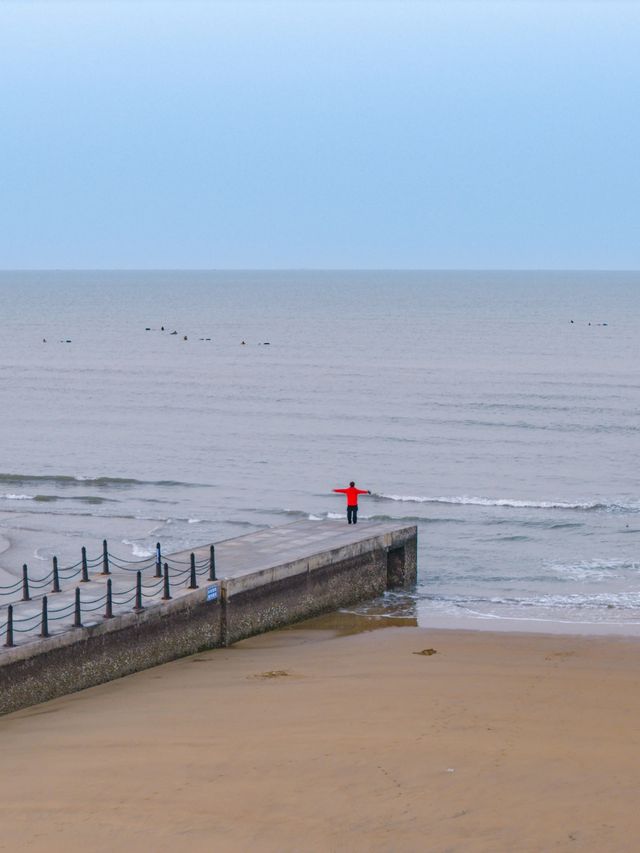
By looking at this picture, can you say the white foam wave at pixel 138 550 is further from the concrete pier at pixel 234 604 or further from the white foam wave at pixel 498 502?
the white foam wave at pixel 498 502

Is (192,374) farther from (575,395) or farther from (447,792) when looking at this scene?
(447,792)

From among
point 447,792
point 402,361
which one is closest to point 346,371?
point 402,361

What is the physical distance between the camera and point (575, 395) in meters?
67.8

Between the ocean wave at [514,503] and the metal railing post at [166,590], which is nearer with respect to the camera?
the metal railing post at [166,590]

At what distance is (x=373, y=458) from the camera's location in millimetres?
48625

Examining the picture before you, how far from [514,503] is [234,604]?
1797 cm

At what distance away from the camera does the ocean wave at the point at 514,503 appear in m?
38.8

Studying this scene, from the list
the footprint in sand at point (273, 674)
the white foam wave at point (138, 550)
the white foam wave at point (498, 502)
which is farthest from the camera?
the white foam wave at point (498, 502)

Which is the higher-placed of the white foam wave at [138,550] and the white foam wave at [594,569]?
the white foam wave at [138,550]

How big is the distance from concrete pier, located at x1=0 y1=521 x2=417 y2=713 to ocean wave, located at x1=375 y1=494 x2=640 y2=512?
35.4ft

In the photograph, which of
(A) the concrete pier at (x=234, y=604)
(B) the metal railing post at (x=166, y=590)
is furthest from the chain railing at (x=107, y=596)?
(A) the concrete pier at (x=234, y=604)

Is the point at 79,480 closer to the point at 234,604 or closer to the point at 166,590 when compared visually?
the point at 234,604

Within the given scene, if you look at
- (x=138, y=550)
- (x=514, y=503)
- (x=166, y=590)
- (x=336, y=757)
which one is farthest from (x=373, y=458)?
(x=336, y=757)

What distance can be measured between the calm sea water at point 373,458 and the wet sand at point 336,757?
206 inches
